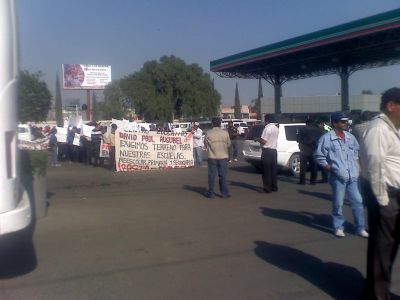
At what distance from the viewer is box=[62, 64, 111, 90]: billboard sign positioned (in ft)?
188

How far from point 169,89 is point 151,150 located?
4143cm

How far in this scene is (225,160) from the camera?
11.9 meters

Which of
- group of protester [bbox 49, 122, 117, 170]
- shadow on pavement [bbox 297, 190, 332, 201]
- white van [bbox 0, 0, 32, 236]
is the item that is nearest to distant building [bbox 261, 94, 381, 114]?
group of protester [bbox 49, 122, 117, 170]

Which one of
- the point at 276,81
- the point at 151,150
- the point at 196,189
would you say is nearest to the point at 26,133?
the point at 151,150

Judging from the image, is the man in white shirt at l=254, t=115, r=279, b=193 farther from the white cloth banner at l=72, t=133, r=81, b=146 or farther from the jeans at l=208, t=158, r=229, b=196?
the white cloth banner at l=72, t=133, r=81, b=146

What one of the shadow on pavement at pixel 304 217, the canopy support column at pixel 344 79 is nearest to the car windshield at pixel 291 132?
the shadow on pavement at pixel 304 217

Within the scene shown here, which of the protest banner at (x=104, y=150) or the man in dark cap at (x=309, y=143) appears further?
the protest banner at (x=104, y=150)

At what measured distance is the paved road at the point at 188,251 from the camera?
588 cm

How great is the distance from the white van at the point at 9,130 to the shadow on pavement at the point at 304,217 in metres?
4.85

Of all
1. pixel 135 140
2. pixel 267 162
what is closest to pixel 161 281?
pixel 267 162

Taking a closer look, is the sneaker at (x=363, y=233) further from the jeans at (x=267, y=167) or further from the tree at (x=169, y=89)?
the tree at (x=169, y=89)

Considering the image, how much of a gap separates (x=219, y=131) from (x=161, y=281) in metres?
6.16

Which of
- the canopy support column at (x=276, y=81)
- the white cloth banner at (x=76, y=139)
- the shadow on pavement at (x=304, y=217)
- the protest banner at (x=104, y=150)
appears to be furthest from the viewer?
the canopy support column at (x=276, y=81)

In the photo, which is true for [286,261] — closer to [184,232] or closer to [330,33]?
[184,232]
